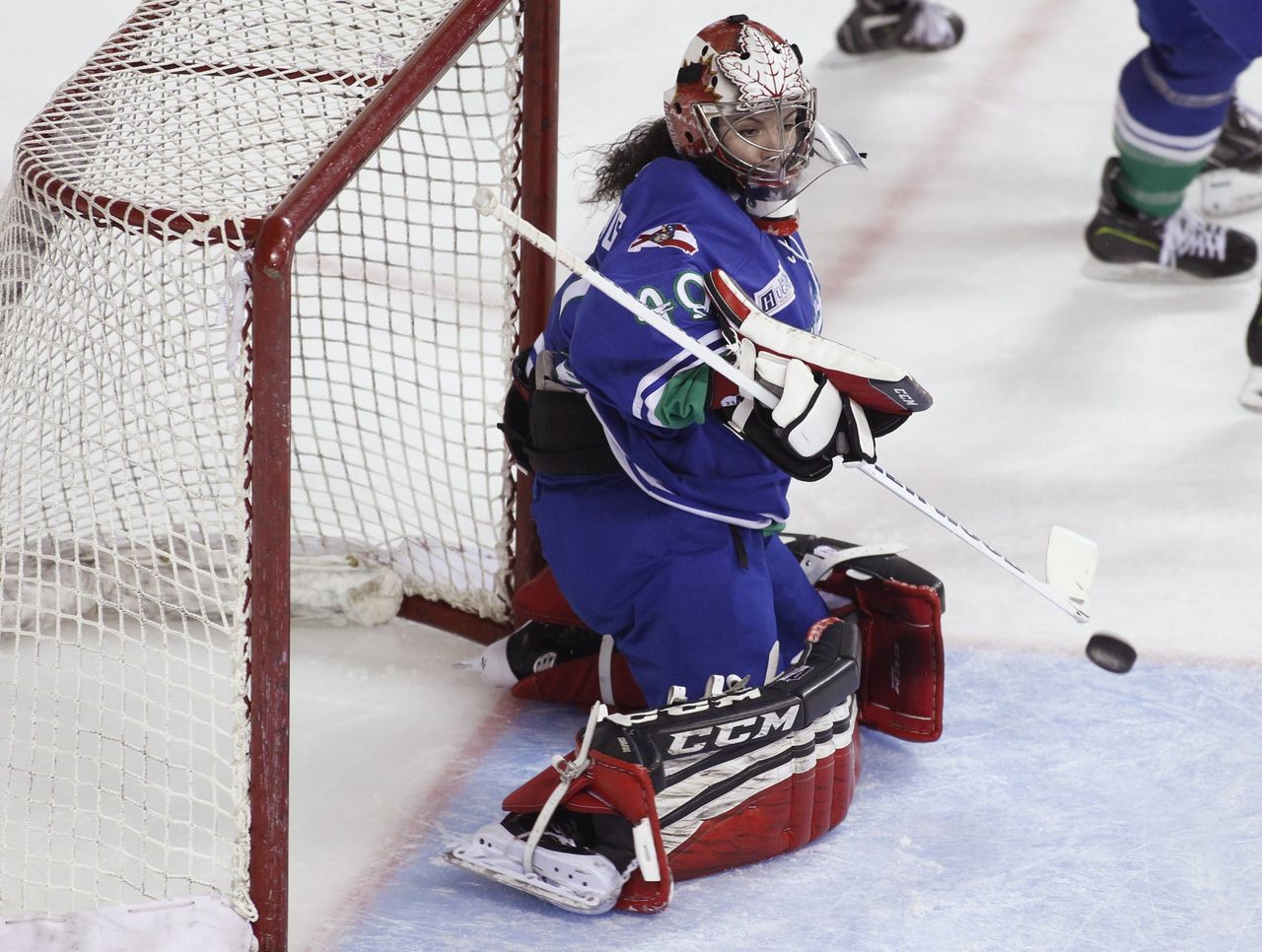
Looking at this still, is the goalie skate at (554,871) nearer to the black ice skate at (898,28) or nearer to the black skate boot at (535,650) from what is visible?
the black skate boot at (535,650)

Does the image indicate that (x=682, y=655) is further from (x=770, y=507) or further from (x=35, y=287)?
(x=35, y=287)

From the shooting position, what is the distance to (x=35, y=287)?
1.92 meters

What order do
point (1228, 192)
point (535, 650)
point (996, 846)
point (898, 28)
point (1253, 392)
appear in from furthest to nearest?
1. point (898, 28)
2. point (1228, 192)
3. point (1253, 392)
4. point (535, 650)
5. point (996, 846)

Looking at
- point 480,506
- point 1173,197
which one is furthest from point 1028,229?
point 480,506

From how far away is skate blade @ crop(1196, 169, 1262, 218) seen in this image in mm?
4016

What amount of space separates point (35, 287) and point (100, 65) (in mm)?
315

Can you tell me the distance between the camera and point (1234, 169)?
4.09 metres

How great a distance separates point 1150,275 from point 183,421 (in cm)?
246

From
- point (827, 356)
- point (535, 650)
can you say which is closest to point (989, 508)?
point (535, 650)

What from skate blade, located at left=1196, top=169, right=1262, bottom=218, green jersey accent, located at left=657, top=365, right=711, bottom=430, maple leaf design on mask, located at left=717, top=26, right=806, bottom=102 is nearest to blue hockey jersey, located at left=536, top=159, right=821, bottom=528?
green jersey accent, located at left=657, top=365, right=711, bottom=430

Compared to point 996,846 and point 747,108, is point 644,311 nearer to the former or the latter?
point 747,108

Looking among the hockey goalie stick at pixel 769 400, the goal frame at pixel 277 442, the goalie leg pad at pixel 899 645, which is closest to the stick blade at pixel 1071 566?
the hockey goalie stick at pixel 769 400

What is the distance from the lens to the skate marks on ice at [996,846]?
1.95m

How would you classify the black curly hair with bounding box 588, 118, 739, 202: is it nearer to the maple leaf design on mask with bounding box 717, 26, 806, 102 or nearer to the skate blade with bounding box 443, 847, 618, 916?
the maple leaf design on mask with bounding box 717, 26, 806, 102
